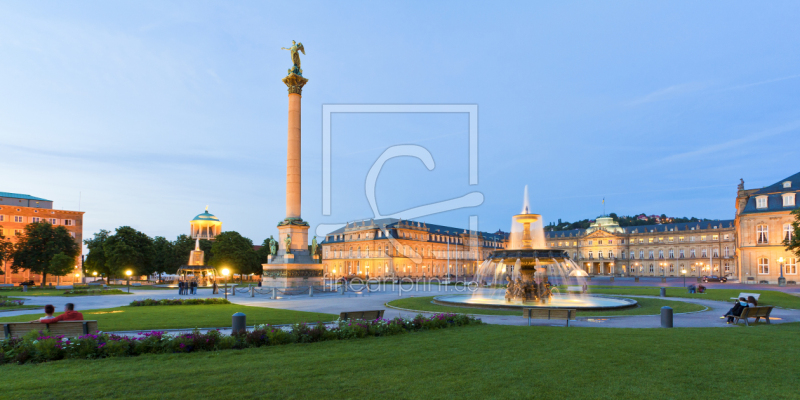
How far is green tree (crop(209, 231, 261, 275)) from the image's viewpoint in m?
79.8

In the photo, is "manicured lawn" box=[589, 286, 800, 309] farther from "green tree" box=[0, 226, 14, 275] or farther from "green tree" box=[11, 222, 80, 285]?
"green tree" box=[0, 226, 14, 275]

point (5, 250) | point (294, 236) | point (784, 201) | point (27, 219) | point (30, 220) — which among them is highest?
point (784, 201)

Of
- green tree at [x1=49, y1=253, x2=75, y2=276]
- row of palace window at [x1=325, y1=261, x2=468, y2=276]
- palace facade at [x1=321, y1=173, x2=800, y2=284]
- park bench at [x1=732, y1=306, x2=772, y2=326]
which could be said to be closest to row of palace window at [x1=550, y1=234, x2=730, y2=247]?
palace facade at [x1=321, y1=173, x2=800, y2=284]

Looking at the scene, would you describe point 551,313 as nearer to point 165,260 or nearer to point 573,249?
point 165,260

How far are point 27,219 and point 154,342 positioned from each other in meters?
102

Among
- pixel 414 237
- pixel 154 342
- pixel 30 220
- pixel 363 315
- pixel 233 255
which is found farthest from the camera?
pixel 414 237

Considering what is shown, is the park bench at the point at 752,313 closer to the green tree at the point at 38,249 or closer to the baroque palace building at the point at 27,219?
the green tree at the point at 38,249

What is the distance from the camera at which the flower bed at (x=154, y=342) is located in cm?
1028

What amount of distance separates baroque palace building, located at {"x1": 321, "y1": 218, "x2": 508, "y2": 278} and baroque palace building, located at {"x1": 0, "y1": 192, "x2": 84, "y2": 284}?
2123 inches

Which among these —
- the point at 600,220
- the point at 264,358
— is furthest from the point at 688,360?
the point at 600,220

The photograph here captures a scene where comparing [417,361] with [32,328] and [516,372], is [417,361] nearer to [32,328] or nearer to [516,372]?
[516,372]

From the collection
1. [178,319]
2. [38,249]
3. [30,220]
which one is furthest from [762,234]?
[30,220]

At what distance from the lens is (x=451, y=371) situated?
959cm

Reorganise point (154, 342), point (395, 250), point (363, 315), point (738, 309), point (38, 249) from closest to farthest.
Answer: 1. point (154, 342)
2. point (363, 315)
3. point (738, 309)
4. point (38, 249)
5. point (395, 250)
